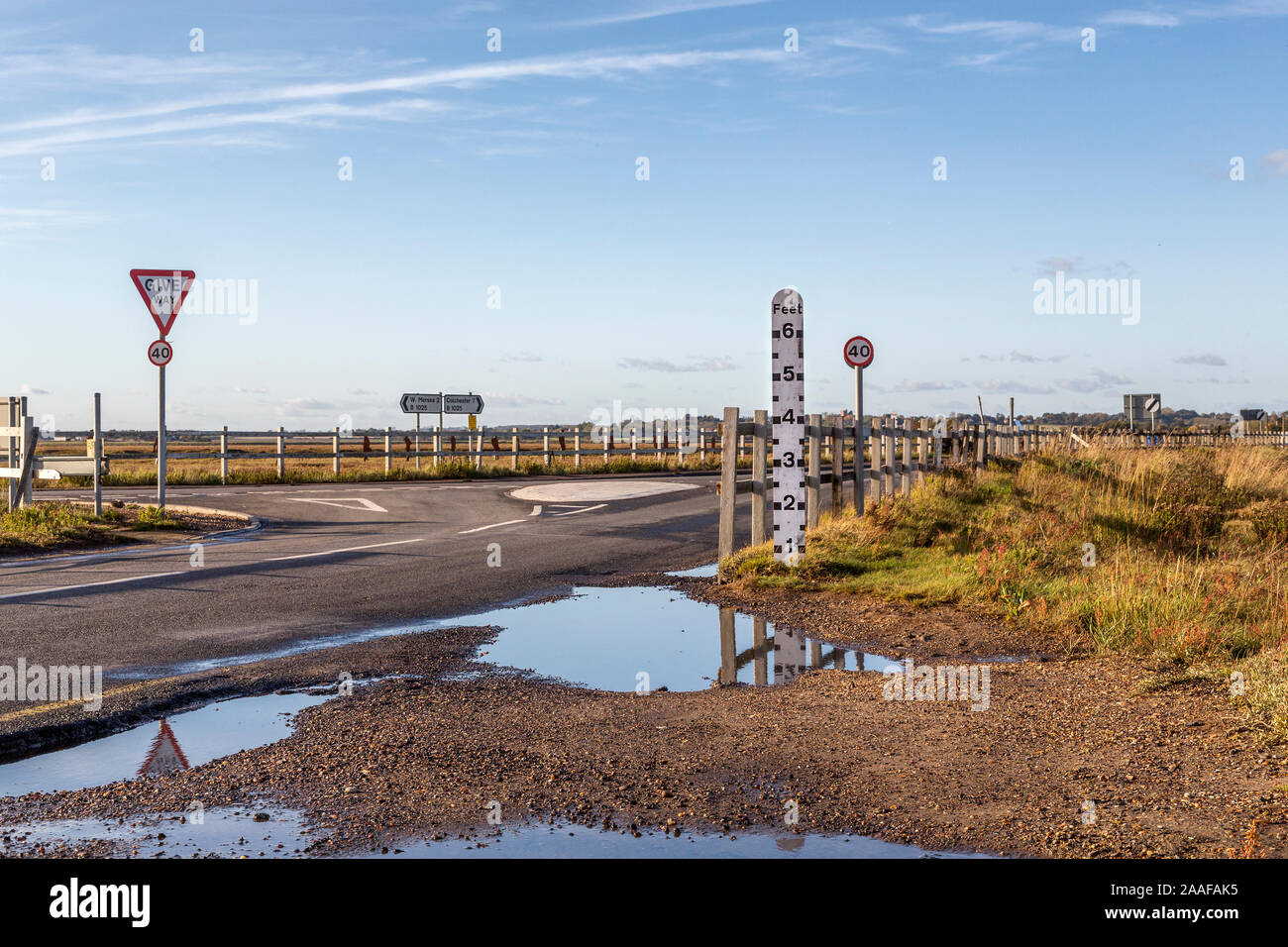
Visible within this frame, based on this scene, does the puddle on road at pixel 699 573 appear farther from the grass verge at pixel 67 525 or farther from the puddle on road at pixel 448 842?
the grass verge at pixel 67 525

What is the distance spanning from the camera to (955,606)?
1067cm

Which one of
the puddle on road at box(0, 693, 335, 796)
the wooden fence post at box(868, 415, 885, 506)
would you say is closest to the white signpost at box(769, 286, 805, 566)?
the wooden fence post at box(868, 415, 885, 506)

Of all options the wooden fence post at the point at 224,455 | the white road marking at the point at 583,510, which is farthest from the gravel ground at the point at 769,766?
the wooden fence post at the point at 224,455

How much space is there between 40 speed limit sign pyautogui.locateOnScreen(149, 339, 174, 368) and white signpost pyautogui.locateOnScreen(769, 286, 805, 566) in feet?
34.5

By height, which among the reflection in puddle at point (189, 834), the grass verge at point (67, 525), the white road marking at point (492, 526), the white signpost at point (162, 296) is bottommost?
the white road marking at point (492, 526)

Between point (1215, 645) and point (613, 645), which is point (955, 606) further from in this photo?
point (613, 645)

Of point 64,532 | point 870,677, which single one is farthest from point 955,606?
point 64,532

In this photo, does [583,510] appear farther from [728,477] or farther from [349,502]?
[728,477]

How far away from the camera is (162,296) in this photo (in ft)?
58.9

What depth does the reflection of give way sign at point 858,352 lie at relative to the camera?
18.8 m

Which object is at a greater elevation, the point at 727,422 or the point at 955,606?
the point at 727,422

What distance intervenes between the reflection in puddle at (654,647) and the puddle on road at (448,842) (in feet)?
9.45

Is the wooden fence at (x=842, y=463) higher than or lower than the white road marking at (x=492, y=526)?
higher
